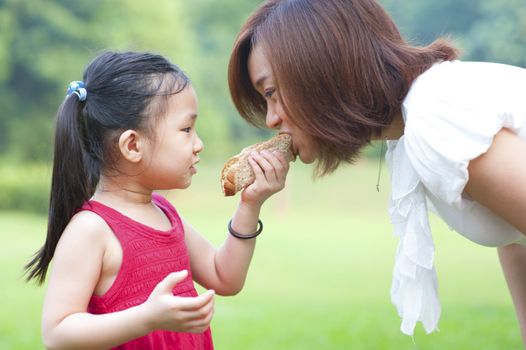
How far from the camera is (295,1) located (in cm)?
244

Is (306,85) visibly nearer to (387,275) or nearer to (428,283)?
(428,283)

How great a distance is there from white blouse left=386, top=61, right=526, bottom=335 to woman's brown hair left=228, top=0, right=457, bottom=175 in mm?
77

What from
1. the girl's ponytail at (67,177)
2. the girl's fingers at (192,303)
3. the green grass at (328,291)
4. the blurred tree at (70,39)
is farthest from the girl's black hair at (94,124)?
the blurred tree at (70,39)

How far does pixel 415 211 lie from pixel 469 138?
13.7 inches

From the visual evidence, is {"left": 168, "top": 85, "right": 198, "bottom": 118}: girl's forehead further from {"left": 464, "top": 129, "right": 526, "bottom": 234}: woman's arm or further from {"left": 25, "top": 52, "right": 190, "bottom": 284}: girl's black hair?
{"left": 464, "top": 129, "right": 526, "bottom": 234}: woman's arm

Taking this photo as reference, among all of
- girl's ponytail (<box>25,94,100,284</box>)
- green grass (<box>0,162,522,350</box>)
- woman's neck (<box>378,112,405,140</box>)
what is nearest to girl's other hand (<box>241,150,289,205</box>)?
woman's neck (<box>378,112,405,140</box>)

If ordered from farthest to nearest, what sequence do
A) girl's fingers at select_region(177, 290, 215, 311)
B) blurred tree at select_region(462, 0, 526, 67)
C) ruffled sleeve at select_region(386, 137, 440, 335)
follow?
blurred tree at select_region(462, 0, 526, 67) → ruffled sleeve at select_region(386, 137, 440, 335) → girl's fingers at select_region(177, 290, 215, 311)

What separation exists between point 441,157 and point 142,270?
2.67 ft

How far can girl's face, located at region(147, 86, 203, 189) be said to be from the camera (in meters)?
2.11

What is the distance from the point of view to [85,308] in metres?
1.93

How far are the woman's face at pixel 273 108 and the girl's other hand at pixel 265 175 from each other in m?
0.07

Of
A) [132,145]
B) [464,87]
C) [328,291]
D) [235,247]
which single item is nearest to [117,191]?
[132,145]

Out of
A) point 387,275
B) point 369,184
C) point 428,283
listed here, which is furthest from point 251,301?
point 369,184

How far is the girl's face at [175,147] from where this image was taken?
6.91 ft
